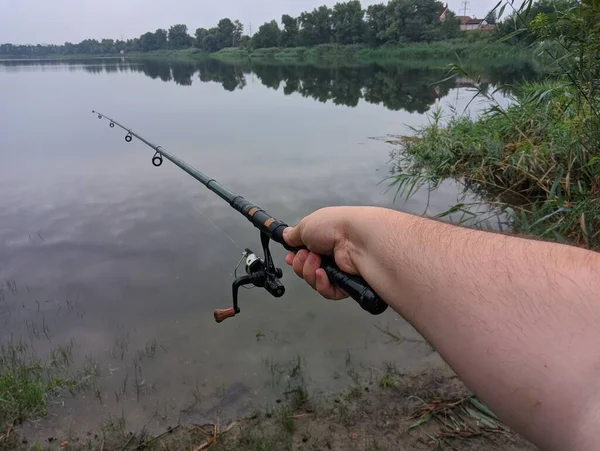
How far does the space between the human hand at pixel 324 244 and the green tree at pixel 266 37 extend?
68405 millimetres

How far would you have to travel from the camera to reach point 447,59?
112 feet

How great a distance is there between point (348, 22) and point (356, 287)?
6227 cm

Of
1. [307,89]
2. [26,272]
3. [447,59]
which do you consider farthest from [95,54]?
[26,272]

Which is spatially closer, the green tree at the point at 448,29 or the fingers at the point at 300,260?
the fingers at the point at 300,260

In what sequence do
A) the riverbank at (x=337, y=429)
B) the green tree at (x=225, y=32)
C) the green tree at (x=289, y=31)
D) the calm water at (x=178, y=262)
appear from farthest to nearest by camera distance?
the green tree at (x=225, y=32) < the green tree at (x=289, y=31) < the calm water at (x=178, y=262) < the riverbank at (x=337, y=429)

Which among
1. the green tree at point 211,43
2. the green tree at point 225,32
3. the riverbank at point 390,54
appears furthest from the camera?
the green tree at point 225,32

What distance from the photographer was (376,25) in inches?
2106

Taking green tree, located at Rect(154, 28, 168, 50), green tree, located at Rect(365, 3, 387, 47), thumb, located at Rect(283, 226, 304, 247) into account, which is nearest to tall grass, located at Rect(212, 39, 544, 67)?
green tree, located at Rect(365, 3, 387, 47)

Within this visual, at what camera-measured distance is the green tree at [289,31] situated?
211 feet

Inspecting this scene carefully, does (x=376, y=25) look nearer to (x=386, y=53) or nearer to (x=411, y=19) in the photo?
(x=411, y=19)

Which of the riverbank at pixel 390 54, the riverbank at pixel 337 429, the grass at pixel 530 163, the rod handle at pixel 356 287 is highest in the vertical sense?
the riverbank at pixel 390 54

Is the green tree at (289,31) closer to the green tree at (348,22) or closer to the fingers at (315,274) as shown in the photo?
the green tree at (348,22)

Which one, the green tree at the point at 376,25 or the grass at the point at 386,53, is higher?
the green tree at the point at 376,25

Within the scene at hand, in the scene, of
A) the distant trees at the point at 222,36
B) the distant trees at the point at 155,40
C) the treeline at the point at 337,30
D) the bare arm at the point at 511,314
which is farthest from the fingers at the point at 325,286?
the distant trees at the point at 155,40
